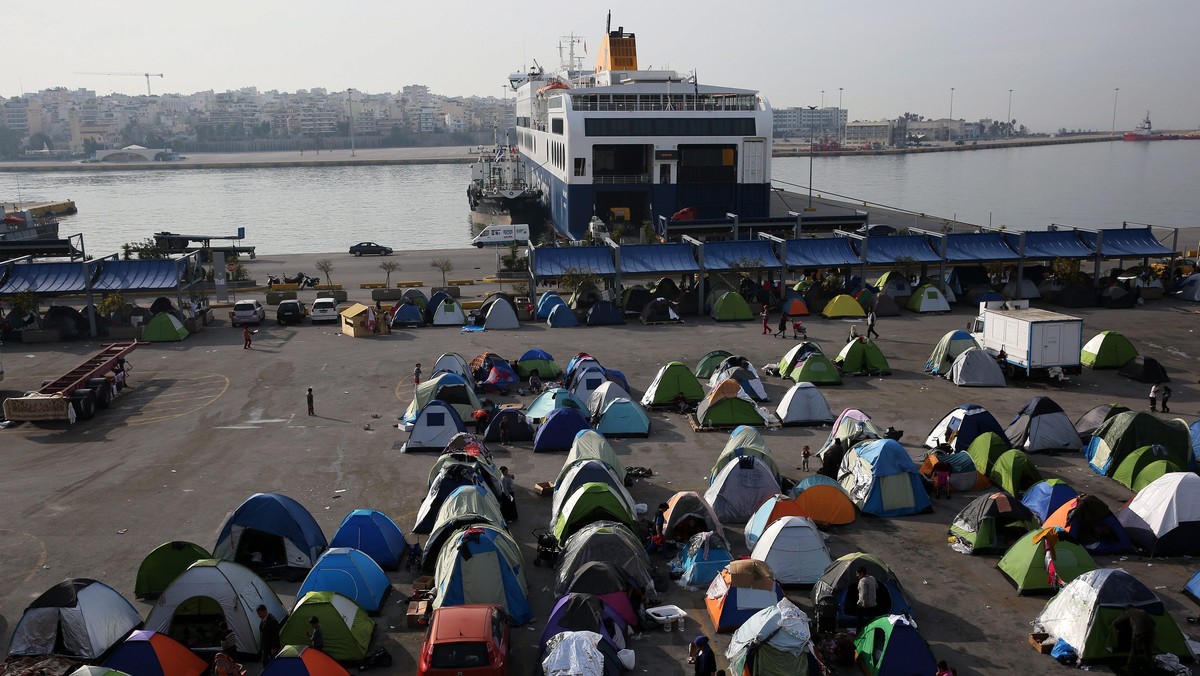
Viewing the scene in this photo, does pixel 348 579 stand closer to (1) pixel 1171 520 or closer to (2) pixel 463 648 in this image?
(2) pixel 463 648

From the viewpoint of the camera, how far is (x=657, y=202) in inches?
2319

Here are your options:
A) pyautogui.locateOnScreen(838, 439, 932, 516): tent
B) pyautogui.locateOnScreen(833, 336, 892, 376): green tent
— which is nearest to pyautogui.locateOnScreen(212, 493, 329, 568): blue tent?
pyautogui.locateOnScreen(838, 439, 932, 516): tent

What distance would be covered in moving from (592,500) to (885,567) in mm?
5093

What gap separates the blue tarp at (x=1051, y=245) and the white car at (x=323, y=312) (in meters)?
29.0

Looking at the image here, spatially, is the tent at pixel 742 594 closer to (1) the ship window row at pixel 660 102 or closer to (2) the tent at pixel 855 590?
(2) the tent at pixel 855 590

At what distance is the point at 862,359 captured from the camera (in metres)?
28.9

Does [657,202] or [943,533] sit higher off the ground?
[657,202]


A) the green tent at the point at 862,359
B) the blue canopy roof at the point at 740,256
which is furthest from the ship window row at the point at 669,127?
the green tent at the point at 862,359

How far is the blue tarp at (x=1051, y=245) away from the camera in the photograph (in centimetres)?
4078

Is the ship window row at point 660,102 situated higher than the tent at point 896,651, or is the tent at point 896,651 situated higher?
the ship window row at point 660,102

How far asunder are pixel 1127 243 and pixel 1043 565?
3193 cm

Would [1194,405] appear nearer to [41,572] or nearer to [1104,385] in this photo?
[1104,385]

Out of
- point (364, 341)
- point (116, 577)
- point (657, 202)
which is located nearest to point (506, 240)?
point (657, 202)

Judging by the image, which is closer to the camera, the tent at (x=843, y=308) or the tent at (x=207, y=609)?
the tent at (x=207, y=609)
